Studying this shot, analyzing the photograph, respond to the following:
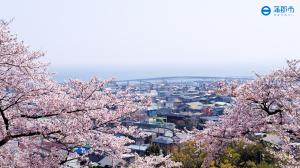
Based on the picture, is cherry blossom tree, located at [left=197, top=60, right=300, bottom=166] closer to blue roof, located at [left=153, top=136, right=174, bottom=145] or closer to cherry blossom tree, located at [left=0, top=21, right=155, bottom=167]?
cherry blossom tree, located at [left=0, top=21, right=155, bottom=167]

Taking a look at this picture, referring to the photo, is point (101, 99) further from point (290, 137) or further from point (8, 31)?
point (290, 137)

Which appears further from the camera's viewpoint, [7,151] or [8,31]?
[7,151]

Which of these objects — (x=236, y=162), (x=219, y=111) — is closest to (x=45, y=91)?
(x=236, y=162)

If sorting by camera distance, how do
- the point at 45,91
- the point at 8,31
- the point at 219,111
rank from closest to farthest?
the point at 8,31 < the point at 45,91 < the point at 219,111

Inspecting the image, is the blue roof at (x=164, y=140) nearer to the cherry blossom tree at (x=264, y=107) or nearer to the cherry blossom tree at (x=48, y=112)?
the cherry blossom tree at (x=264, y=107)

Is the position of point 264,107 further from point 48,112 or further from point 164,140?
point 164,140

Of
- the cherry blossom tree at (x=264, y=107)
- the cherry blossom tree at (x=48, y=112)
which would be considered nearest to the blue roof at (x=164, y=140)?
the cherry blossom tree at (x=264, y=107)
